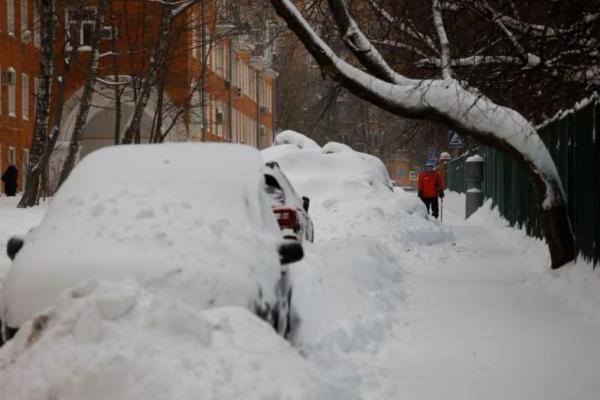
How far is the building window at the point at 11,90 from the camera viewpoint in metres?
49.8

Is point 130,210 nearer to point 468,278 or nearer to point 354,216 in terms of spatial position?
point 468,278

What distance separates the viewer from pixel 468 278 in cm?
1539

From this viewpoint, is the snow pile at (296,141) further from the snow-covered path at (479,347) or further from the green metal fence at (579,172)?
the snow-covered path at (479,347)

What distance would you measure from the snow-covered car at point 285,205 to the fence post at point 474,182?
65.4 feet

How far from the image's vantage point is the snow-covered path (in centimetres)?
779

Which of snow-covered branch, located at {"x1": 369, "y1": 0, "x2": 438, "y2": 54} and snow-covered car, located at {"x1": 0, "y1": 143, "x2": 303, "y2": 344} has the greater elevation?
snow-covered branch, located at {"x1": 369, "y1": 0, "x2": 438, "y2": 54}

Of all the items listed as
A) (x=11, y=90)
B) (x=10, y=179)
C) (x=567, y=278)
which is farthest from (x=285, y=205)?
(x=11, y=90)

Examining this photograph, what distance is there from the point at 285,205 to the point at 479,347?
2.63 meters

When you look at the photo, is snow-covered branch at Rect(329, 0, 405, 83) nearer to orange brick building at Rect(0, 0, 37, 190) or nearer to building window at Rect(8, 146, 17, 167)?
orange brick building at Rect(0, 0, 37, 190)

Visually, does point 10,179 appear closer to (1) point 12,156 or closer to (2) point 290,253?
(1) point 12,156

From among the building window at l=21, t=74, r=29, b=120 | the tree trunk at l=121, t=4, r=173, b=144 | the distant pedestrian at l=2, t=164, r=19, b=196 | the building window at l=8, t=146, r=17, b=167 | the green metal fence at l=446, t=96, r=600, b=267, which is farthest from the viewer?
the building window at l=21, t=74, r=29, b=120

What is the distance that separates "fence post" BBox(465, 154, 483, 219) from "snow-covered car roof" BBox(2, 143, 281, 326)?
25133 mm

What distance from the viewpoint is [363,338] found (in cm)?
949

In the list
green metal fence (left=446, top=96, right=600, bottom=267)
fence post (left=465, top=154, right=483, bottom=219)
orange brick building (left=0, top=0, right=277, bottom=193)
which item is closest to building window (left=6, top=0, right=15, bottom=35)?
orange brick building (left=0, top=0, right=277, bottom=193)
